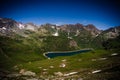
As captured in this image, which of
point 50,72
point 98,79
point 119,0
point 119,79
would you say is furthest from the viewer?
point 50,72

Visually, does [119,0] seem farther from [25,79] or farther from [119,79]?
[25,79]

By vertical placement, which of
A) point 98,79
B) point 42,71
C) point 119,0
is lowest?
point 42,71

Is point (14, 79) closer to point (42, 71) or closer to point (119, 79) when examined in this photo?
point (119, 79)

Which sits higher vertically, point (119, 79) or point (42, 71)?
point (119, 79)

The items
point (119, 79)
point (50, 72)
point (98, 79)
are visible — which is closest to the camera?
point (119, 79)

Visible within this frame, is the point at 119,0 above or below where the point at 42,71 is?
above

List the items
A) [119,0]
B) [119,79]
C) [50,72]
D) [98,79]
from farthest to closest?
1. [50,72]
2. [119,0]
3. [98,79]
4. [119,79]

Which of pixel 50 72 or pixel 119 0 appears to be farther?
pixel 50 72

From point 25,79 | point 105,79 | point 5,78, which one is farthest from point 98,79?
point 5,78

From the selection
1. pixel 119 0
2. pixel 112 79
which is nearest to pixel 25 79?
pixel 112 79
